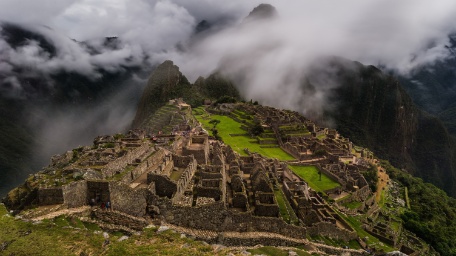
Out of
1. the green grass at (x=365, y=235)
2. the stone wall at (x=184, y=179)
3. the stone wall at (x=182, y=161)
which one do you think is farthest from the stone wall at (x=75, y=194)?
the green grass at (x=365, y=235)

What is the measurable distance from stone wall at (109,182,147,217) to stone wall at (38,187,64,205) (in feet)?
8.97

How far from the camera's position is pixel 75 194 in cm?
1916

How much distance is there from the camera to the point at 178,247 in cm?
1727

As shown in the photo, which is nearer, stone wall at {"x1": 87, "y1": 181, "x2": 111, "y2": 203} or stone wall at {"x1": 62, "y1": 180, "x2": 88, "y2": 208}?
stone wall at {"x1": 62, "y1": 180, "x2": 88, "y2": 208}

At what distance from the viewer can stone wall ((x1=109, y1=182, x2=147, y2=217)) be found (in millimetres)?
19859

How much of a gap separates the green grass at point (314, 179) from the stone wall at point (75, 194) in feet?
103

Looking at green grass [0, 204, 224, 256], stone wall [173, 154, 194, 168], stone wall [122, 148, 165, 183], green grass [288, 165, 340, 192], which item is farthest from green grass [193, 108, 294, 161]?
green grass [0, 204, 224, 256]

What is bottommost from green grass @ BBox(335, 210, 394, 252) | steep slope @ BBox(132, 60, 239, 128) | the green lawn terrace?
green grass @ BBox(335, 210, 394, 252)

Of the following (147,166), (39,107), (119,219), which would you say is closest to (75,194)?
(119,219)

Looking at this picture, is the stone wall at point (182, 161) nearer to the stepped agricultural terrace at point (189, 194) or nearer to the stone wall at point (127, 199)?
the stepped agricultural terrace at point (189, 194)

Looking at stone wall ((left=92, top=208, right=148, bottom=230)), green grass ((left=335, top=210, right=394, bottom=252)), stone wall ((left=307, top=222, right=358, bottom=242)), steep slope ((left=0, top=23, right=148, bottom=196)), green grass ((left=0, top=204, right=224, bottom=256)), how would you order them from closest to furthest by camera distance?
green grass ((left=0, top=204, right=224, bottom=256)) → stone wall ((left=92, top=208, right=148, bottom=230)) → stone wall ((left=307, top=222, right=358, bottom=242)) → green grass ((left=335, top=210, right=394, bottom=252)) → steep slope ((left=0, top=23, right=148, bottom=196))

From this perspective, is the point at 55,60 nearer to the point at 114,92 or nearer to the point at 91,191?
the point at 114,92

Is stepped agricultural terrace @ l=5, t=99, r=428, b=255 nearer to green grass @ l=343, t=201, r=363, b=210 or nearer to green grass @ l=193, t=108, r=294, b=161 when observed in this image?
green grass @ l=343, t=201, r=363, b=210

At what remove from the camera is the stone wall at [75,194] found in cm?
1859
